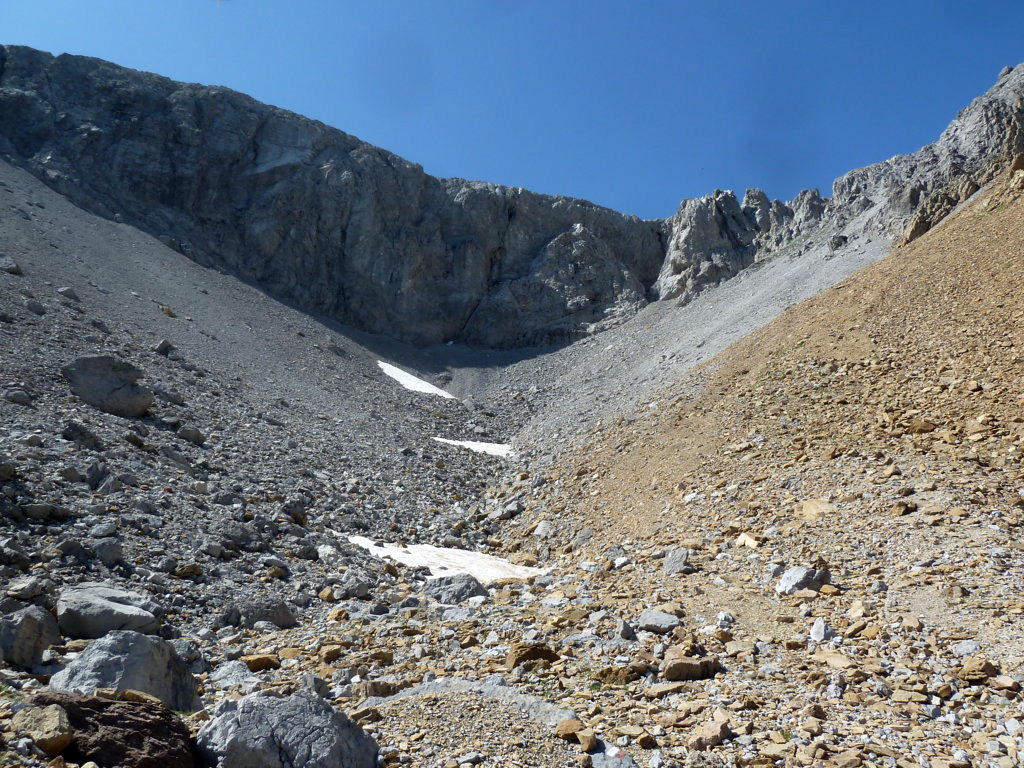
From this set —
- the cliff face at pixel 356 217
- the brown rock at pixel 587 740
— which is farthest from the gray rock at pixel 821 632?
the cliff face at pixel 356 217

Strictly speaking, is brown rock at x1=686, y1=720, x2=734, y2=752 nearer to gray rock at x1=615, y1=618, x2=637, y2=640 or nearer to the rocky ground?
the rocky ground

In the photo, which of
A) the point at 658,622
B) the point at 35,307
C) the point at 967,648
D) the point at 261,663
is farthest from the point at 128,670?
the point at 35,307

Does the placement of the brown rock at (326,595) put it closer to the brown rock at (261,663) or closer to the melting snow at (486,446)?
the brown rock at (261,663)

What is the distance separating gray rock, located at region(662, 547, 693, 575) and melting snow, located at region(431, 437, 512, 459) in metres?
14.7

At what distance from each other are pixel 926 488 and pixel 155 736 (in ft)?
36.0

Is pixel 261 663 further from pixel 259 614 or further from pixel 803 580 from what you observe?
pixel 803 580

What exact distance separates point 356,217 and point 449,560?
44.6 m

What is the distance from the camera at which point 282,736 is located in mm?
5086

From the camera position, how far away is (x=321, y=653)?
859 centimetres

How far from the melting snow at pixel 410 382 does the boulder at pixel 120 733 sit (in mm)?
33624

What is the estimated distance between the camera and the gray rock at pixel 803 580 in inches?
354

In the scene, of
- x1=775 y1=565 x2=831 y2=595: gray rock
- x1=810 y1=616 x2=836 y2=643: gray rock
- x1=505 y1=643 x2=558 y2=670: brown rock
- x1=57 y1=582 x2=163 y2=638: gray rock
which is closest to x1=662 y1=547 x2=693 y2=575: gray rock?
x1=775 y1=565 x2=831 y2=595: gray rock

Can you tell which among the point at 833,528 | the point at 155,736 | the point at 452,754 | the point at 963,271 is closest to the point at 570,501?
the point at 833,528

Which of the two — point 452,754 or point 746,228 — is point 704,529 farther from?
point 746,228
